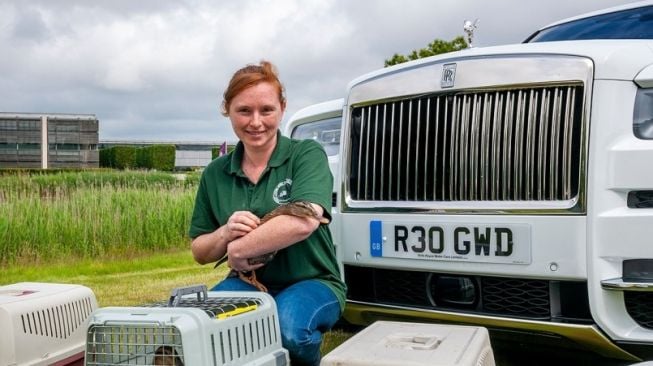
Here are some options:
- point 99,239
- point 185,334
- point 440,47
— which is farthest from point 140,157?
point 185,334

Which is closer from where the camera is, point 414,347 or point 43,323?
point 414,347

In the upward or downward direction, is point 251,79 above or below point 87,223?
above

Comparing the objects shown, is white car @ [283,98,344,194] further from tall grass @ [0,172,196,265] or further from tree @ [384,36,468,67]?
tree @ [384,36,468,67]

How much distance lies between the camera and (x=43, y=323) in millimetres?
3021

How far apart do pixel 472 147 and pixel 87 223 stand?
24.6ft

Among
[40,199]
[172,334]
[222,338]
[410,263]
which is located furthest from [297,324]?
[40,199]

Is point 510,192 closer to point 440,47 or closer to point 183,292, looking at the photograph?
point 183,292

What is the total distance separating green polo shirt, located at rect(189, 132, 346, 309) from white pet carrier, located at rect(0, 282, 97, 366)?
60 cm

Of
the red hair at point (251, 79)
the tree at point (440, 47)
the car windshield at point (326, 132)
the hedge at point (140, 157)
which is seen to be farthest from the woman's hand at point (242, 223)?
the hedge at point (140, 157)

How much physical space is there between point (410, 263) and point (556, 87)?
100cm

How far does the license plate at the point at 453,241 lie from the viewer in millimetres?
3133

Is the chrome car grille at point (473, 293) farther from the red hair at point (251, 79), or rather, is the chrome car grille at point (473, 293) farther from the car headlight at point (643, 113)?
the red hair at point (251, 79)

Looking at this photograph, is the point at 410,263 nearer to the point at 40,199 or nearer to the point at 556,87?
the point at 556,87

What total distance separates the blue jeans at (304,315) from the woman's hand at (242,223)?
0.30 meters
